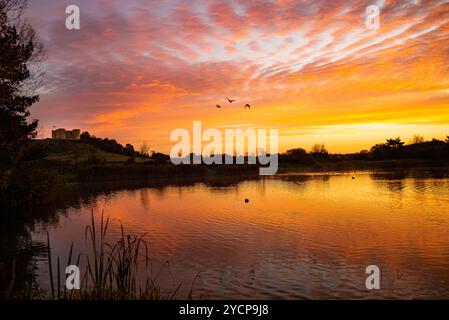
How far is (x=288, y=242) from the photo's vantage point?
21.9m

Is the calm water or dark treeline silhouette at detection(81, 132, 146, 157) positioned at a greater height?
dark treeline silhouette at detection(81, 132, 146, 157)

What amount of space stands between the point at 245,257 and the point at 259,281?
12.4 ft

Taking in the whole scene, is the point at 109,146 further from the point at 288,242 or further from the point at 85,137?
the point at 288,242

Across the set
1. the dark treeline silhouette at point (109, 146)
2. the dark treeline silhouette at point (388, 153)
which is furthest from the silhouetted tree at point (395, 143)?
the dark treeline silhouette at point (109, 146)

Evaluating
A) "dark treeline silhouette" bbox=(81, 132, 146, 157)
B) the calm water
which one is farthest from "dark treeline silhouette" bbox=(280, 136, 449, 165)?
the calm water

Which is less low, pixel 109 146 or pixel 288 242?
pixel 109 146

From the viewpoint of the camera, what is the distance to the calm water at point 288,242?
14.7 m

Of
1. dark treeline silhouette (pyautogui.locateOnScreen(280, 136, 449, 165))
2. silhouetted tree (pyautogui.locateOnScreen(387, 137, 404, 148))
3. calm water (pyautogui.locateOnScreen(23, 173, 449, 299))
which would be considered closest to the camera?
calm water (pyautogui.locateOnScreen(23, 173, 449, 299))

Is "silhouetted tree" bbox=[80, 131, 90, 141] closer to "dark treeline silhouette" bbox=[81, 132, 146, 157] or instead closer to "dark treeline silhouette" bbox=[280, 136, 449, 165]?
"dark treeline silhouette" bbox=[81, 132, 146, 157]

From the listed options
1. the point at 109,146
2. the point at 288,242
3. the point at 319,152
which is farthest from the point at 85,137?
the point at 288,242

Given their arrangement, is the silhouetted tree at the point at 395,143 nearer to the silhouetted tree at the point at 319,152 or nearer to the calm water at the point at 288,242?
the silhouetted tree at the point at 319,152

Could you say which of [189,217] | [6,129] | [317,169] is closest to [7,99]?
[6,129]

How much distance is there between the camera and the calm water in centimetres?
1474
